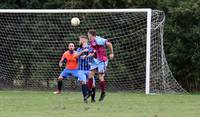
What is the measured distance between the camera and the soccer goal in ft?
64.6

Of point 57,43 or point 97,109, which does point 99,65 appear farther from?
point 57,43

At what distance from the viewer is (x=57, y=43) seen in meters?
20.3

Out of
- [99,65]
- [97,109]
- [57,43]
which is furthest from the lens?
[57,43]

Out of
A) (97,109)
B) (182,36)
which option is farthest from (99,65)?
(182,36)

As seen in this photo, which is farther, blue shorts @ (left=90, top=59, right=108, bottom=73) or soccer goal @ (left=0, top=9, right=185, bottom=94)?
soccer goal @ (left=0, top=9, right=185, bottom=94)

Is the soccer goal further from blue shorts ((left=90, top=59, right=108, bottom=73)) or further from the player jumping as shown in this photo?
blue shorts ((left=90, top=59, right=108, bottom=73))

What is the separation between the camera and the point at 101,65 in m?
14.2

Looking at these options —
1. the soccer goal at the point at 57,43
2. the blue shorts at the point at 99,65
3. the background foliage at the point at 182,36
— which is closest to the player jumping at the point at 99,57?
the blue shorts at the point at 99,65

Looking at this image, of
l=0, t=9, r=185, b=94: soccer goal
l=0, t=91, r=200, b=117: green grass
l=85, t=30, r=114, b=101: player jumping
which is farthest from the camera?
l=0, t=9, r=185, b=94: soccer goal

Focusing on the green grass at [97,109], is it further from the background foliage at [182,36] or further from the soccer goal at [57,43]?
the background foliage at [182,36]

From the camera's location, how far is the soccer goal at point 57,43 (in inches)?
776

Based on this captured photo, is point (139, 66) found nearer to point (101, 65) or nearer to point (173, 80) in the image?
point (173, 80)

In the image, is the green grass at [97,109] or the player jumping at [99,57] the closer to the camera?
the green grass at [97,109]

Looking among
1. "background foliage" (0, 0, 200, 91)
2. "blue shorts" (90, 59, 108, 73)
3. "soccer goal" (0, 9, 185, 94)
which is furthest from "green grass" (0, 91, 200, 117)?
"background foliage" (0, 0, 200, 91)
